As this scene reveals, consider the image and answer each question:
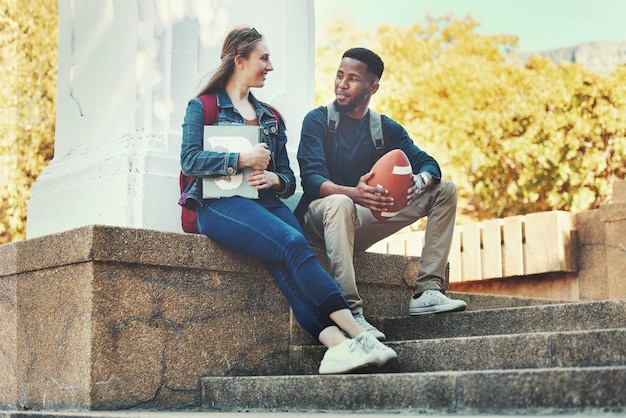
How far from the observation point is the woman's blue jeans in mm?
4480

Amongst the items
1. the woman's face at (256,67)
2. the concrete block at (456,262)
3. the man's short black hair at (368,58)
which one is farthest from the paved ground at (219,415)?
the concrete block at (456,262)

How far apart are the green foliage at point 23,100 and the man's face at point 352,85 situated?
1158cm

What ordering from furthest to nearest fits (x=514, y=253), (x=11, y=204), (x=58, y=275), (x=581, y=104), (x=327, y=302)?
(x=11, y=204)
(x=581, y=104)
(x=514, y=253)
(x=58, y=275)
(x=327, y=302)

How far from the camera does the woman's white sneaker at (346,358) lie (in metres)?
4.12

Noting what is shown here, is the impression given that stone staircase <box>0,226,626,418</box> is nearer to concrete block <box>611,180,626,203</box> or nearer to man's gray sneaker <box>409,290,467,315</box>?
man's gray sneaker <box>409,290,467,315</box>

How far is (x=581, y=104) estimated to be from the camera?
14.9 m

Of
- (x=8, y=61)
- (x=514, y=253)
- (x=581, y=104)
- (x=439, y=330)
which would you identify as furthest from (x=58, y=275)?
(x=8, y=61)

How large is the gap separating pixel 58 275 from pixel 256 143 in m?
1.19

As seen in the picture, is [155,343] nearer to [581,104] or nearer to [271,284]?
[271,284]

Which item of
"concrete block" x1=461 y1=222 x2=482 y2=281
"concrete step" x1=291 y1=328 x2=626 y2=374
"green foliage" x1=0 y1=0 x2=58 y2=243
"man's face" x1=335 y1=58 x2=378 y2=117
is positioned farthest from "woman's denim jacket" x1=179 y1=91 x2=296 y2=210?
"green foliage" x1=0 y1=0 x2=58 y2=243

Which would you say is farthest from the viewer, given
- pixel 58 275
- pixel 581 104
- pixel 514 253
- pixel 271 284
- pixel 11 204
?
pixel 11 204

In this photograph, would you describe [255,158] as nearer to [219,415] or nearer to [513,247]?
[219,415]

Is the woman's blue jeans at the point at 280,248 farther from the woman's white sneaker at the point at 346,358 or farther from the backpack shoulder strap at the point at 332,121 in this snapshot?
the backpack shoulder strap at the point at 332,121

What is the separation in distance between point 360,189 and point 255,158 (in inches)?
24.0
